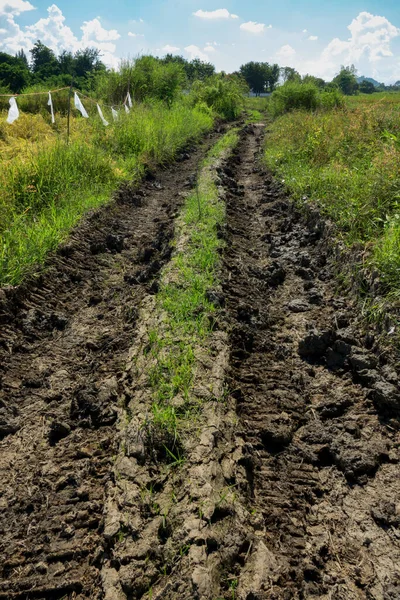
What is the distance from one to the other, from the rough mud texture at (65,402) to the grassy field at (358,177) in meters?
2.38

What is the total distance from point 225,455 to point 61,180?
5580 millimetres

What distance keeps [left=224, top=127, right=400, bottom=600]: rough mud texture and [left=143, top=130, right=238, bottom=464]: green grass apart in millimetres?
326

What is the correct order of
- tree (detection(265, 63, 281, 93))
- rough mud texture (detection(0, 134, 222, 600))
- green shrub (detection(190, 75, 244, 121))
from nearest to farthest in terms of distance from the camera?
rough mud texture (detection(0, 134, 222, 600)), green shrub (detection(190, 75, 244, 121)), tree (detection(265, 63, 281, 93))

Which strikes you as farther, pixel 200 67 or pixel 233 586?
pixel 200 67

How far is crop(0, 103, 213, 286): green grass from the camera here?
15.4 feet

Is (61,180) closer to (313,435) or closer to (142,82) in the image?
(313,435)

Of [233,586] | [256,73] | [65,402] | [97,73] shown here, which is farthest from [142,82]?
[256,73]

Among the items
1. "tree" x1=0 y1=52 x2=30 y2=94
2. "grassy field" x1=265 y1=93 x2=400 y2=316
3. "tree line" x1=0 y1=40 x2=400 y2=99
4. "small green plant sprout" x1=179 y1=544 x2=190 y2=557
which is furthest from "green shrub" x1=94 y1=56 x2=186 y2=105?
"small green plant sprout" x1=179 y1=544 x2=190 y2=557

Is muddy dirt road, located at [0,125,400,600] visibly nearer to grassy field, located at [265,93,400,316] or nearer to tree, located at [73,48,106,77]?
grassy field, located at [265,93,400,316]

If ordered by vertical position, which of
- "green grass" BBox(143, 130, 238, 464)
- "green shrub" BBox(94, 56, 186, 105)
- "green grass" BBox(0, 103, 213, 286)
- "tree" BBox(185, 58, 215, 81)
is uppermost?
"tree" BBox(185, 58, 215, 81)

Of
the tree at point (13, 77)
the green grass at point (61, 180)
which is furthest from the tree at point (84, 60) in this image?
the green grass at point (61, 180)

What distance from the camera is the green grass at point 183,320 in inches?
108

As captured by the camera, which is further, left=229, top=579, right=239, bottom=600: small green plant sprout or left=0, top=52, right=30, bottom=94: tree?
left=0, top=52, right=30, bottom=94: tree

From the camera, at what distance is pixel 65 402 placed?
310 centimetres
